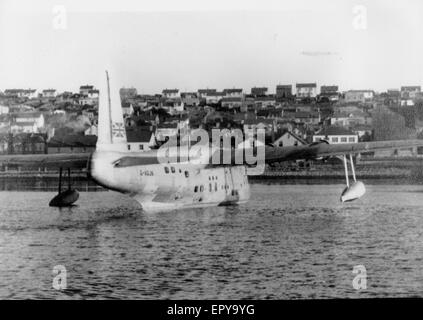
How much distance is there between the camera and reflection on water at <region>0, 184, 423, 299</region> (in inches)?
624

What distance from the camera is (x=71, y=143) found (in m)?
36.4

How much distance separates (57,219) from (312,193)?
1771 cm

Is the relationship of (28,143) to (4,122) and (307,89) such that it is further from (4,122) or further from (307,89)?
(307,89)

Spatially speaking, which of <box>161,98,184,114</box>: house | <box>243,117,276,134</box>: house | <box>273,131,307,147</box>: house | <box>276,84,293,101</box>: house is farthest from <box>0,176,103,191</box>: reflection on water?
<box>276,84,293,101</box>: house

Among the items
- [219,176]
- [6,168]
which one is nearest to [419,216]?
[219,176]

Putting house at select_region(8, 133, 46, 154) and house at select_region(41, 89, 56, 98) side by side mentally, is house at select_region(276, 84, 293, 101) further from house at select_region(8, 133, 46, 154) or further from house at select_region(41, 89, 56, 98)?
house at select_region(8, 133, 46, 154)

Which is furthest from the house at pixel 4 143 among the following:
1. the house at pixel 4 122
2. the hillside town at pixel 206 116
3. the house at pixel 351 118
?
the house at pixel 351 118

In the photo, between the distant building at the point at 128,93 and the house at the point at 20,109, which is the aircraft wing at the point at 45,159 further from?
the distant building at the point at 128,93

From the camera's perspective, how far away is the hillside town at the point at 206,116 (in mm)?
26984

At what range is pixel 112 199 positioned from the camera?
3634cm

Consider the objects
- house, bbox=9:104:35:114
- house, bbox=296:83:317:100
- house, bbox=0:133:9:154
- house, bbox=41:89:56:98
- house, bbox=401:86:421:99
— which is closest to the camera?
house, bbox=41:89:56:98

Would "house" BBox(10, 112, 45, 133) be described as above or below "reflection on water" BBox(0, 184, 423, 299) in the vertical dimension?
above

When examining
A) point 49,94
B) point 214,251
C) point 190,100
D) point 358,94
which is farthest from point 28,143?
point 358,94

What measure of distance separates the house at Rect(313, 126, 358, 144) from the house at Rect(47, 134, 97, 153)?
1191 cm
